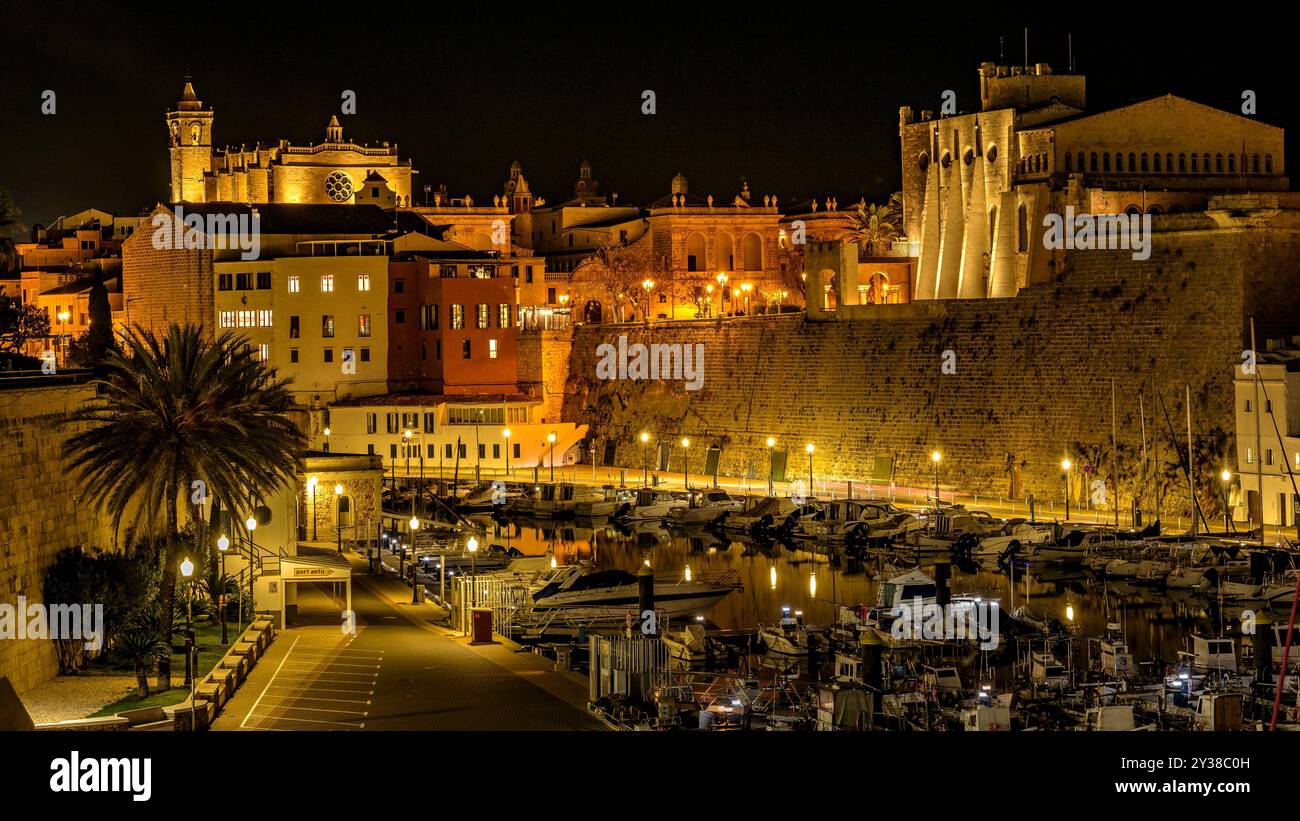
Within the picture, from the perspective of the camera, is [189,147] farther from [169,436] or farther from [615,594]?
[169,436]

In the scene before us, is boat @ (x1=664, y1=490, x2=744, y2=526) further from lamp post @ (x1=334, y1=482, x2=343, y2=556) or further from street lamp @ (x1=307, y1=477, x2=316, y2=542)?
street lamp @ (x1=307, y1=477, x2=316, y2=542)

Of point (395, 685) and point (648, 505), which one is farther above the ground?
point (648, 505)

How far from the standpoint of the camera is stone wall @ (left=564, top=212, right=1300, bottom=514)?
4303 cm

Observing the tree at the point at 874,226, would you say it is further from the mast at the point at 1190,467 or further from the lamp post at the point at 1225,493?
the lamp post at the point at 1225,493

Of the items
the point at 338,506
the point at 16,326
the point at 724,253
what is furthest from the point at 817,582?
the point at 724,253

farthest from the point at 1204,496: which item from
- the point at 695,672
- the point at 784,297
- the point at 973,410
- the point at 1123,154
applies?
the point at 784,297

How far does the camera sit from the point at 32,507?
2289 cm

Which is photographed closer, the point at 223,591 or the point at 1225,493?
the point at 223,591

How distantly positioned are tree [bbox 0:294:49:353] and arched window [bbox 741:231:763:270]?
2846cm

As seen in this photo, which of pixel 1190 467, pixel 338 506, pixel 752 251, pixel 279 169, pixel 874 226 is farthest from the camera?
pixel 279 169

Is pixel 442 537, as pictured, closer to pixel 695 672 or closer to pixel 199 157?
pixel 695 672

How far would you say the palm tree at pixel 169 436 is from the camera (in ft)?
80.1
